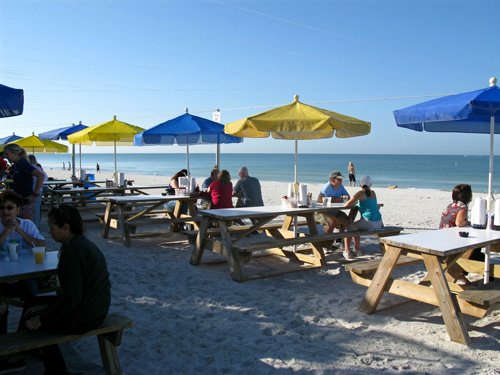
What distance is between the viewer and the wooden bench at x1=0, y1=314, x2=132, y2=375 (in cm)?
226

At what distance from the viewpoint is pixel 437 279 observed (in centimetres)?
334

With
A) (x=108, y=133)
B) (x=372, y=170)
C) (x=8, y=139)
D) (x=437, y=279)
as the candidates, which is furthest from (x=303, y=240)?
(x=372, y=170)

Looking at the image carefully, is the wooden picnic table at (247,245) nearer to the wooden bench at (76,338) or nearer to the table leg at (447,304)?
the table leg at (447,304)

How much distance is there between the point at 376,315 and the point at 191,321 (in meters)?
1.44

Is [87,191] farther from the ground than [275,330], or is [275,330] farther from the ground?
[87,191]

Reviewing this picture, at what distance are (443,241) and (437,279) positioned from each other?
1.23ft

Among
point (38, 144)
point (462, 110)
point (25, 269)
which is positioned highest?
point (38, 144)

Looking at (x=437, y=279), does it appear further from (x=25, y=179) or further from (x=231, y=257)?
(x=25, y=179)

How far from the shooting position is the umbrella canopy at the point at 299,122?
527 centimetres

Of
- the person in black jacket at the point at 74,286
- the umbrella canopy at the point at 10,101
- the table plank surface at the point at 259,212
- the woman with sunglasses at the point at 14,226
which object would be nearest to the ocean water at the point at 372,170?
the table plank surface at the point at 259,212

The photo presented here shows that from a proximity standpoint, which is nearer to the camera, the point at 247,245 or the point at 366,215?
the point at 247,245

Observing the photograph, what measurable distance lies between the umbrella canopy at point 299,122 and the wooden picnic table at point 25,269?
2942 mm

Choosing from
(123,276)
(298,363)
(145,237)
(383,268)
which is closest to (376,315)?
(383,268)

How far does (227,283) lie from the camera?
15.3ft
